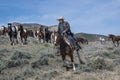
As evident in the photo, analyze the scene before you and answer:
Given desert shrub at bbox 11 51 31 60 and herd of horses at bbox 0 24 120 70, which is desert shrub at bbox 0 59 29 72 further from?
herd of horses at bbox 0 24 120 70


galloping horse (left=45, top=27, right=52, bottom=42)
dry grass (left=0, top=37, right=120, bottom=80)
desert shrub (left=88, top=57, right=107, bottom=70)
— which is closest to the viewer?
dry grass (left=0, top=37, right=120, bottom=80)

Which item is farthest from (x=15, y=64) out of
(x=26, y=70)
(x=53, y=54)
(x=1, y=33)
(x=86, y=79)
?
(x=1, y=33)

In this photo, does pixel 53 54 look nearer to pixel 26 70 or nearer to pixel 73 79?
pixel 26 70

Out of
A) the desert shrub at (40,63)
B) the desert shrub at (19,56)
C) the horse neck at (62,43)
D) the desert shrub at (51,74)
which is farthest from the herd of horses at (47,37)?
the desert shrub at (19,56)

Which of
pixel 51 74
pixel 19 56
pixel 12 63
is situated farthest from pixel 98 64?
pixel 19 56

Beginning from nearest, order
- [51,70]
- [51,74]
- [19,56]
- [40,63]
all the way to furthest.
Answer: [51,74], [51,70], [40,63], [19,56]

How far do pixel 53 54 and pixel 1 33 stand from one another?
3299 cm

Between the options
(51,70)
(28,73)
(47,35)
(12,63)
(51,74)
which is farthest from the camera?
(47,35)

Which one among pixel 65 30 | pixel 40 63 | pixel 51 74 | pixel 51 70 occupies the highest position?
pixel 65 30

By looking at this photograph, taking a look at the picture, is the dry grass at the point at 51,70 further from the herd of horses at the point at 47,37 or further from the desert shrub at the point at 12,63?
the herd of horses at the point at 47,37

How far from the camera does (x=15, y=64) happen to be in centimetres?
→ 2002

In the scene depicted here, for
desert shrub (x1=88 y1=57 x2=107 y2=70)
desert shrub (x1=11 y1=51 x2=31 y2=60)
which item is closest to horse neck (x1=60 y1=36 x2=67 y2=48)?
desert shrub (x1=88 y1=57 x2=107 y2=70)

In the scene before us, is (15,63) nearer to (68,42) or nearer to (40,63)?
(40,63)

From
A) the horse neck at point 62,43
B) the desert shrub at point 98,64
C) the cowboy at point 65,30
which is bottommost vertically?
the desert shrub at point 98,64
